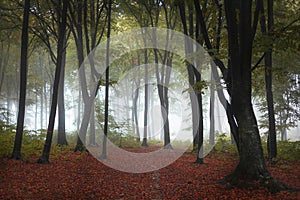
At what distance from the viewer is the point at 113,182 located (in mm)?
9195

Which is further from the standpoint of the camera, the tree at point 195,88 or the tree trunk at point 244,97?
the tree at point 195,88

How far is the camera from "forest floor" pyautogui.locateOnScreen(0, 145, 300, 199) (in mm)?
7048

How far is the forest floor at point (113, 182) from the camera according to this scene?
7.05 m

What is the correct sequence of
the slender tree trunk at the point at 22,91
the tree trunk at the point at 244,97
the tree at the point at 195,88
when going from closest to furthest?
the tree trunk at the point at 244,97, the slender tree trunk at the point at 22,91, the tree at the point at 195,88

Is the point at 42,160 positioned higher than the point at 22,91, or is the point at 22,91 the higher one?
the point at 22,91

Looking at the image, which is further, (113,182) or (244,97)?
(113,182)

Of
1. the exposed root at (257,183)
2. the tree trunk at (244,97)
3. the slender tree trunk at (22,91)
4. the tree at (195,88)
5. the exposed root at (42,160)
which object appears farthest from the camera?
the tree at (195,88)

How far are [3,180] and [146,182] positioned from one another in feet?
15.2

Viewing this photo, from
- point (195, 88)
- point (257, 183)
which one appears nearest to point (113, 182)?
point (195, 88)

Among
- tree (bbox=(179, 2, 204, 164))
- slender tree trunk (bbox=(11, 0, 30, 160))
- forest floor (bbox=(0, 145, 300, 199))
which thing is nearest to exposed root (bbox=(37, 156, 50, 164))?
forest floor (bbox=(0, 145, 300, 199))

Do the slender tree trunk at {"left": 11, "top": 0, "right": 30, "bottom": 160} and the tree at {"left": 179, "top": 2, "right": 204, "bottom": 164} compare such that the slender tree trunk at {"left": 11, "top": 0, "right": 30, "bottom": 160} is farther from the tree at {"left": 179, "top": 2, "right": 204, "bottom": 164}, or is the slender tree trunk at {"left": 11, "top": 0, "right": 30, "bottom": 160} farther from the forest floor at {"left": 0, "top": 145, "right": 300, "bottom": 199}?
the tree at {"left": 179, "top": 2, "right": 204, "bottom": 164}

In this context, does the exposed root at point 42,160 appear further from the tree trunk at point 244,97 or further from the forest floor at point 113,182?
the tree trunk at point 244,97

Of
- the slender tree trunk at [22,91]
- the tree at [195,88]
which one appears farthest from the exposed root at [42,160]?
the tree at [195,88]

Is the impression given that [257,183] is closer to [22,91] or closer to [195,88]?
[195,88]
